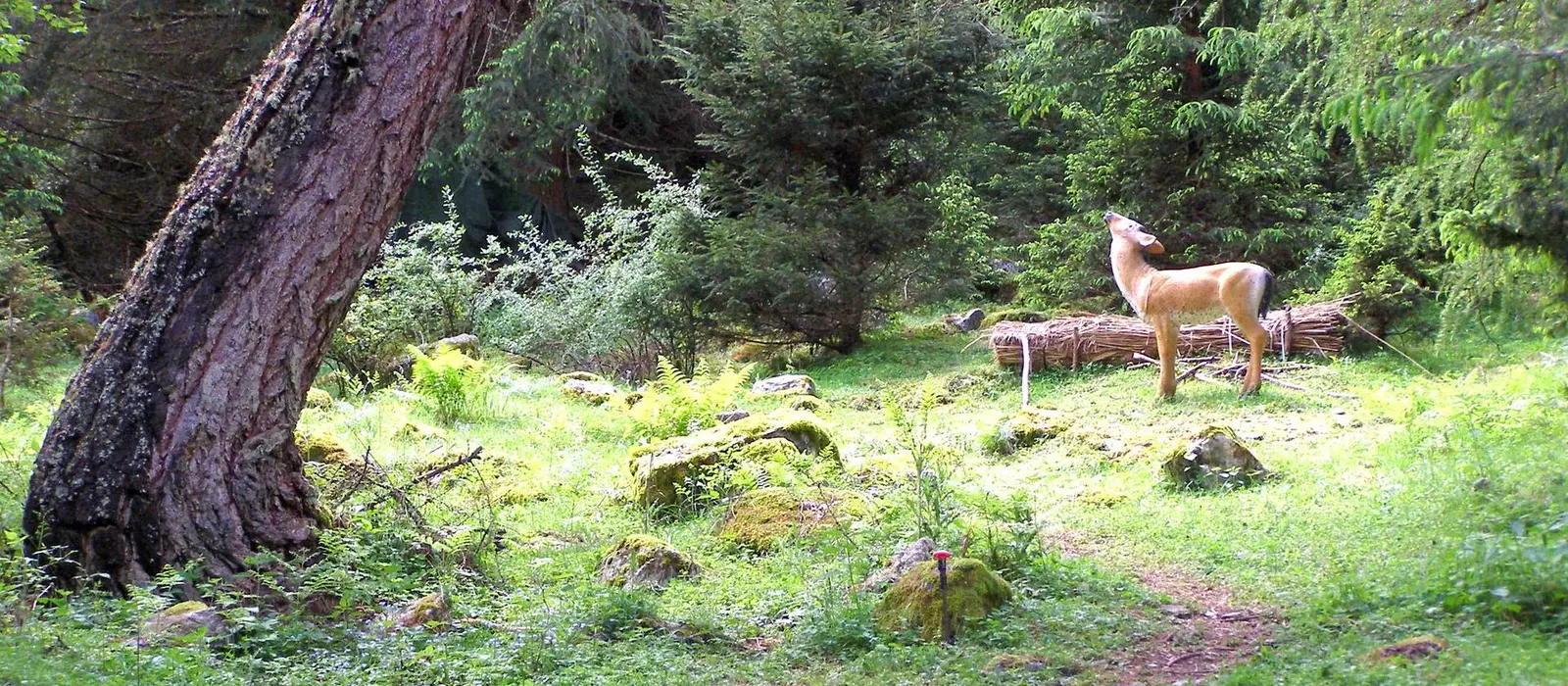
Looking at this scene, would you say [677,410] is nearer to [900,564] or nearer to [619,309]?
[900,564]

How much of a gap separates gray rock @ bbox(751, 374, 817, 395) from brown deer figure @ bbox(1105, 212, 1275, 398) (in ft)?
11.3

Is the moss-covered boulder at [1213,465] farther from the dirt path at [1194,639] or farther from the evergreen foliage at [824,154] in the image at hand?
the evergreen foliage at [824,154]

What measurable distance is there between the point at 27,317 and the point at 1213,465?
985 cm

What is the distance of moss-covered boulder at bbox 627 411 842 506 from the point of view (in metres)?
8.48

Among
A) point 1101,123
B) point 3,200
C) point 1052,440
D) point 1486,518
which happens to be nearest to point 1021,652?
point 1486,518

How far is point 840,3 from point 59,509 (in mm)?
12396

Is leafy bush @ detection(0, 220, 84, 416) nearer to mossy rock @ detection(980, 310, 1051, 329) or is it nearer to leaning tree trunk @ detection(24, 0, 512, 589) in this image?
leaning tree trunk @ detection(24, 0, 512, 589)

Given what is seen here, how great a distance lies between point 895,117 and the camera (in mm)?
16469

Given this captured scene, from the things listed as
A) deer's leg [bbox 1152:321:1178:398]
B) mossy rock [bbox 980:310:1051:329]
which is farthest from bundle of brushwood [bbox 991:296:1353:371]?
mossy rock [bbox 980:310:1051:329]

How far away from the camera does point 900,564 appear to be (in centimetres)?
614

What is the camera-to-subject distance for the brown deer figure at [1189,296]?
11.5 meters

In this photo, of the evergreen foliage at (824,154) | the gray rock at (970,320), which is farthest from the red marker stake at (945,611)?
the gray rock at (970,320)

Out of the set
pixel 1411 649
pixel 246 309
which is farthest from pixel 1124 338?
pixel 246 309

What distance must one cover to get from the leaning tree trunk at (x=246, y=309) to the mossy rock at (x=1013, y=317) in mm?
10484
